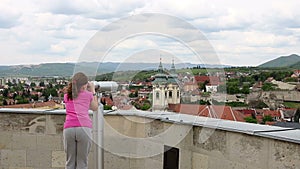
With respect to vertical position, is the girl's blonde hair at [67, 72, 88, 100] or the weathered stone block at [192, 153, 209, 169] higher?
the girl's blonde hair at [67, 72, 88, 100]

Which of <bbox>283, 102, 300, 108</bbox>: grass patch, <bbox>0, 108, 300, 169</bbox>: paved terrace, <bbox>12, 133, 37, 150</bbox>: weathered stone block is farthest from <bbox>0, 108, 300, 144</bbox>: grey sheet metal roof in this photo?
<bbox>283, 102, 300, 108</bbox>: grass patch

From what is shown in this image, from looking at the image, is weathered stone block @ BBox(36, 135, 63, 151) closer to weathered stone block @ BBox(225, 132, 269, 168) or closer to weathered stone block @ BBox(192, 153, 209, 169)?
weathered stone block @ BBox(192, 153, 209, 169)

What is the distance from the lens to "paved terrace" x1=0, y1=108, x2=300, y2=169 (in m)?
2.41

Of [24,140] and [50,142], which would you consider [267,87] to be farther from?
[24,140]

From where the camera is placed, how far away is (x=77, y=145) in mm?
2904

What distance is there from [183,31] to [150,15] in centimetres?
24

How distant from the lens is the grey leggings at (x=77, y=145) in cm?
286

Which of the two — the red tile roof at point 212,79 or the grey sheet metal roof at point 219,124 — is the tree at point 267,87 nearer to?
the grey sheet metal roof at point 219,124

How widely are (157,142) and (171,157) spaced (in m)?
0.21

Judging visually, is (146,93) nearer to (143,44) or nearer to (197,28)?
(143,44)

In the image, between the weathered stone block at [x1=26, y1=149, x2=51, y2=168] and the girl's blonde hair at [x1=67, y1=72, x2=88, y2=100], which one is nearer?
the girl's blonde hair at [x1=67, y1=72, x2=88, y2=100]

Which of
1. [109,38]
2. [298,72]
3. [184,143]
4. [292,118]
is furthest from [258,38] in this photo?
[109,38]

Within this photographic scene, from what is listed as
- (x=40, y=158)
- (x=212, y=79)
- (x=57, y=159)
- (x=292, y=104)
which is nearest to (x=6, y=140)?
(x=40, y=158)

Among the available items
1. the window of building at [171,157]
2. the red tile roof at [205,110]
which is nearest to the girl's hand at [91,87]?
the red tile roof at [205,110]
